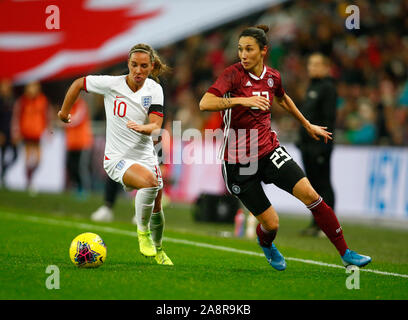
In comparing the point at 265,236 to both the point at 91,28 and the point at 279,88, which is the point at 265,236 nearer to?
the point at 279,88

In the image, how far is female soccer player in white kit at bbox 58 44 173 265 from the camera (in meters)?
7.80

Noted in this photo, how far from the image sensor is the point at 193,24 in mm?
22141

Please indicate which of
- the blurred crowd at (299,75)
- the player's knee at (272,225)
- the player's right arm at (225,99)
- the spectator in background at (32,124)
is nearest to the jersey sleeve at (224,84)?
the player's right arm at (225,99)

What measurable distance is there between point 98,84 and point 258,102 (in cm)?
189

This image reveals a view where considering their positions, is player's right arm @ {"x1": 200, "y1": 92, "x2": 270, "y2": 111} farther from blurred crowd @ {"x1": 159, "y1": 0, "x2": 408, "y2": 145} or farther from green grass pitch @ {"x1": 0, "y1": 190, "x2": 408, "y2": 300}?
blurred crowd @ {"x1": 159, "y1": 0, "x2": 408, "y2": 145}

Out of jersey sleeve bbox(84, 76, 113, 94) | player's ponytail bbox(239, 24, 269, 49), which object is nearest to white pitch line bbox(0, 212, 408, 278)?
player's ponytail bbox(239, 24, 269, 49)

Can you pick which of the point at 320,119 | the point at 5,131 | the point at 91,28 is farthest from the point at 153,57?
the point at 91,28

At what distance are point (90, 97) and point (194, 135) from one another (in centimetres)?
499

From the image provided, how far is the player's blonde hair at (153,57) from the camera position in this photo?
782 centimetres

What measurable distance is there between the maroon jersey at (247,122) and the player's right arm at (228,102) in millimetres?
314

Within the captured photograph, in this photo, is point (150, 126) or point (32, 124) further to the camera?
point (32, 124)

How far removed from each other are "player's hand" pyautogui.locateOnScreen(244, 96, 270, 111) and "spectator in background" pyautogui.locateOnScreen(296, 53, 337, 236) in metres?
4.91

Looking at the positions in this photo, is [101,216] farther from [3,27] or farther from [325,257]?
[3,27]

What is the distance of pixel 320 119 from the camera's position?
12.0m
